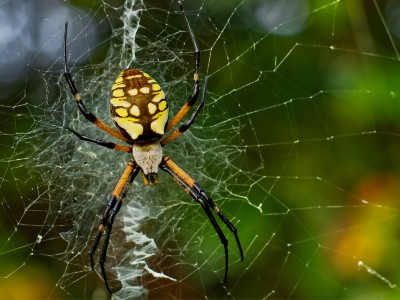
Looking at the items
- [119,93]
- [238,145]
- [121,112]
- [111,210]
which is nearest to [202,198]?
[111,210]

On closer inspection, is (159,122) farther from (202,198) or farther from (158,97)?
(202,198)

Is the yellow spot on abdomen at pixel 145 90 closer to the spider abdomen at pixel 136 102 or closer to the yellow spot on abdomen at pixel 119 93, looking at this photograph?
the spider abdomen at pixel 136 102

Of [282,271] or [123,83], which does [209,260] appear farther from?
[123,83]

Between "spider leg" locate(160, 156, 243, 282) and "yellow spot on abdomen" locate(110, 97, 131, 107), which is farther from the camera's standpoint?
"spider leg" locate(160, 156, 243, 282)

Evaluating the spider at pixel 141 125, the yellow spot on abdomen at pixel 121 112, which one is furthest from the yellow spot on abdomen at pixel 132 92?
the yellow spot on abdomen at pixel 121 112

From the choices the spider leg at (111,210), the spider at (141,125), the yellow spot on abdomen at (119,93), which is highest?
the yellow spot on abdomen at (119,93)

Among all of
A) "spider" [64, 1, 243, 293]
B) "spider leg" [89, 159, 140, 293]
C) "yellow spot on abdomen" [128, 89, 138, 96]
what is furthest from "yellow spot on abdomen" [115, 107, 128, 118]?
"spider leg" [89, 159, 140, 293]

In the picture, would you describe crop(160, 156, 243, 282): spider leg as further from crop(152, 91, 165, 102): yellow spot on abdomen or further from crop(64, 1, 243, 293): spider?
crop(152, 91, 165, 102): yellow spot on abdomen
